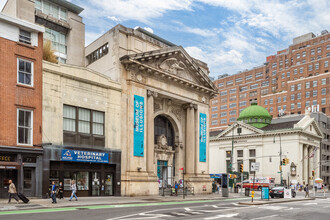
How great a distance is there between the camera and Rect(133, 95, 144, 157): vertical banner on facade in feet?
122

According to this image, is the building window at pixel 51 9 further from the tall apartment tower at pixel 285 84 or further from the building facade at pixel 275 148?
the tall apartment tower at pixel 285 84

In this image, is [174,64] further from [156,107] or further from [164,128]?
[164,128]

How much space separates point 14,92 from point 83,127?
7.45 meters

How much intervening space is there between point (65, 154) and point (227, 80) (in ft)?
424

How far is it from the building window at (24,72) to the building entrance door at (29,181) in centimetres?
655

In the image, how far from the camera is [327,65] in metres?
118

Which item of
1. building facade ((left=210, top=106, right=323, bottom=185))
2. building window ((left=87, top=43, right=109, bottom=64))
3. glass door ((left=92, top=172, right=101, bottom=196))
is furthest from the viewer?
building facade ((left=210, top=106, right=323, bottom=185))

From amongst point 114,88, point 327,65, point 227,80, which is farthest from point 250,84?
point 114,88

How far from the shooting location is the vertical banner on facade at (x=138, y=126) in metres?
37.1

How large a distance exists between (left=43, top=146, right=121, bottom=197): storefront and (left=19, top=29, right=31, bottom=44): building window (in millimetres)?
8465

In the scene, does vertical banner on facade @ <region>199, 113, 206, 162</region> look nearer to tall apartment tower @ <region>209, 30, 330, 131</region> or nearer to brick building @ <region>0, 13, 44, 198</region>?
brick building @ <region>0, 13, 44, 198</region>

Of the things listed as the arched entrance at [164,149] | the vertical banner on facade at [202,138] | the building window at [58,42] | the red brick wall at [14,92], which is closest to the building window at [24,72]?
the red brick wall at [14,92]

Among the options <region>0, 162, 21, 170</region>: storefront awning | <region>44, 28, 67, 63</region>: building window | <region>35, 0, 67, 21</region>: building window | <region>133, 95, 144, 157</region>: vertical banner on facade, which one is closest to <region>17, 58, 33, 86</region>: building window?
<region>0, 162, 21, 170</region>: storefront awning

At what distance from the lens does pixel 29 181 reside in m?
27.8
